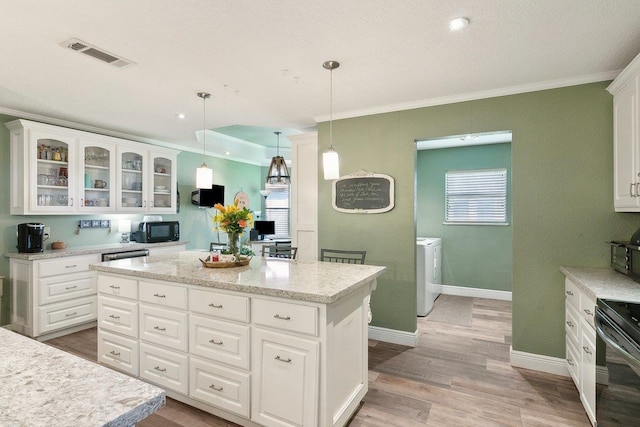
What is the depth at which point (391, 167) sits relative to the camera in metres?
3.64

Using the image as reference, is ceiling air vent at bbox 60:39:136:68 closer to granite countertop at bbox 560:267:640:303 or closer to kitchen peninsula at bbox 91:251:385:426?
kitchen peninsula at bbox 91:251:385:426

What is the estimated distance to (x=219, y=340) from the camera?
2170mm

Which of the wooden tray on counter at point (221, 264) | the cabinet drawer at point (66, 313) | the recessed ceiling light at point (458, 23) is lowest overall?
the cabinet drawer at point (66, 313)

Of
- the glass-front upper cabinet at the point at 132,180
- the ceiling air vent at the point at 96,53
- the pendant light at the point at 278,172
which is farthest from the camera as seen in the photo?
the pendant light at the point at 278,172

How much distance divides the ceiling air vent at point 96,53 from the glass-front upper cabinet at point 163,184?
2.60m

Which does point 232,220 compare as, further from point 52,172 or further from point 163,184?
point 163,184

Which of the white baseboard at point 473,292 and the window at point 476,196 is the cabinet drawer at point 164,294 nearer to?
the white baseboard at point 473,292

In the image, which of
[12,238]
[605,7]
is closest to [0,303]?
[12,238]

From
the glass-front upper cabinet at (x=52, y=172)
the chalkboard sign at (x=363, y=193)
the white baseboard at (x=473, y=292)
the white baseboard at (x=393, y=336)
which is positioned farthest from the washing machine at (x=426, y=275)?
the glass-front upper cabinet at (x=52, y=172)

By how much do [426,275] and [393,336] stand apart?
47.5 inches

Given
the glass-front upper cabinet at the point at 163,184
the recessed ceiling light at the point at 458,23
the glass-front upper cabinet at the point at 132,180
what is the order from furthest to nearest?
1. the glass-front upper cabinet at the point at 163,184
2. the glass-front upper cabinet at the point at 132,180
3. the recessed ceiling light at the point at 458,23

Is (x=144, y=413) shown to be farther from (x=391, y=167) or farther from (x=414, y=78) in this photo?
(x=391, y=167)

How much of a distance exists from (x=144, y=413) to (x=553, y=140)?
341cm

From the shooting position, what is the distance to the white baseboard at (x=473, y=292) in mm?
5245
